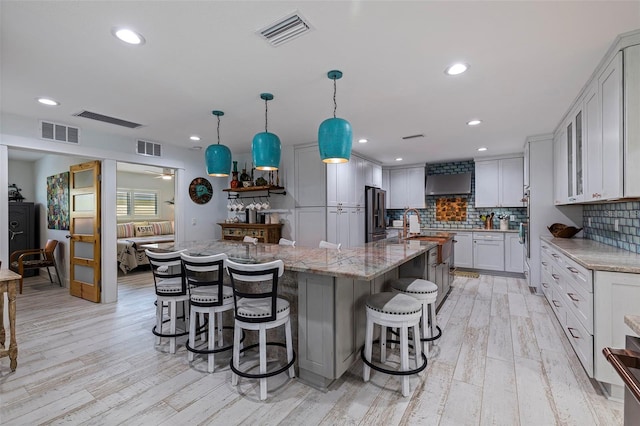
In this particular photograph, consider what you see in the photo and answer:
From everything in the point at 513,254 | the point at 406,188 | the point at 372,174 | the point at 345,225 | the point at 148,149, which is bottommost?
the point at 513,254

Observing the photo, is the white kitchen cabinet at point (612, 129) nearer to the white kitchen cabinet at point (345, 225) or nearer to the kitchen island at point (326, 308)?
the kitchen island at point (326, 308)

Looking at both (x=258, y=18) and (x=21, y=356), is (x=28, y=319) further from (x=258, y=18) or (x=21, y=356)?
(x=258, y=18)

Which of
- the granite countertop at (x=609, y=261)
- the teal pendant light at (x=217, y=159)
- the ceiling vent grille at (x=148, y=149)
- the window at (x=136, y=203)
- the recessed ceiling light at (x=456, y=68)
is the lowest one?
the granite countertop at (x=609, y=261)

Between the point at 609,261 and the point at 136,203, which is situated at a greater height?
the point at 136,203

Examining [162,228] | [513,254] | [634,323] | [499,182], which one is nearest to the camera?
[634,323]

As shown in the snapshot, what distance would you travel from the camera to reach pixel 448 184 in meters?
6.46

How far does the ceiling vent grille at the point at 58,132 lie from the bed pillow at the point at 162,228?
4.27 metres

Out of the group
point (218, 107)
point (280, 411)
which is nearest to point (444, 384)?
point (280, 411)

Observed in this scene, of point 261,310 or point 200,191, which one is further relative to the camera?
point 200,191

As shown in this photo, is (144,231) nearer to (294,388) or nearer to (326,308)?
(294,388)

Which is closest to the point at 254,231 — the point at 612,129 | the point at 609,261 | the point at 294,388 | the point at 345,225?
the point at 345,225

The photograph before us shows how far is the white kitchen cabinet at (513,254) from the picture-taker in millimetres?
5445

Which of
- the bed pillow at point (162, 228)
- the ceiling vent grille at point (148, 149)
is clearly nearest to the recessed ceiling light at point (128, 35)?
the ceiling vent grille at point (148, 149)

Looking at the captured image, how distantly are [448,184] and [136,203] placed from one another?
26.4 ft
